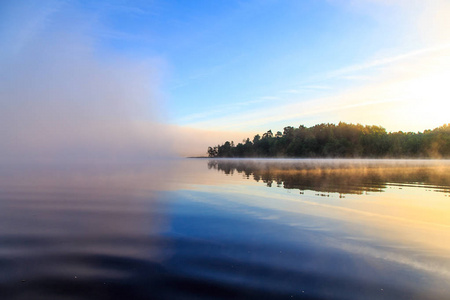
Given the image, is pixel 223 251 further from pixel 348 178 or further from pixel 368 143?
pixel 368 143

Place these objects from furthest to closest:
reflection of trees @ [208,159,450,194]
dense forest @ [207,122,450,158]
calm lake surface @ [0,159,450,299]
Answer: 1. dense forest @ [207,122,450,158]
2. reflection of trees @ [208,159,450,194]
3. calm lake surface @ [0,159,450,299]

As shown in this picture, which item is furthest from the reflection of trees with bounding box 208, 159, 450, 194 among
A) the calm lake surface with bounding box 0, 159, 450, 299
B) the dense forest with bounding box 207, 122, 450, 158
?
the dense forest with bounding box 207, 122, 450, 158

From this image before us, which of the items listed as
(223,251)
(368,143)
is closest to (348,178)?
(223,251)

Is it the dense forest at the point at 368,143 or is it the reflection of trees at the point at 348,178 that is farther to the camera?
the dense forest at the point at 368,143

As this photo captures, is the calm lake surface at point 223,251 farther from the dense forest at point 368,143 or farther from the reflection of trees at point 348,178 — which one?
the dense forest at point 368,143

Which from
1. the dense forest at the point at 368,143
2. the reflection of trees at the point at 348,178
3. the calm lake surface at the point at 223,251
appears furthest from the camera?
the dense forest at the point at 368,143

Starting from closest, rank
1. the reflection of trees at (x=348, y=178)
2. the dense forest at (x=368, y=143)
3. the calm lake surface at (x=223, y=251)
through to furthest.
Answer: the calm lake surface at (x=223, y=251) < the reflection of trees at (x=348, y=178) < the dense forest at (x=368, y=143)

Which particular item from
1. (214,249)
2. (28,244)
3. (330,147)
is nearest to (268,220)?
(214,249)

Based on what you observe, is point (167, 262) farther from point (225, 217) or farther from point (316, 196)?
point (316, 196)

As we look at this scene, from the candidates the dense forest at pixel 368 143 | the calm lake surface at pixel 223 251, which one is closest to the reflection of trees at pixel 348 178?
the calm lake surface at pixel 223 251

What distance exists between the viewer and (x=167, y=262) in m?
6.23

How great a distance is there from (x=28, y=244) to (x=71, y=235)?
3.62 ft

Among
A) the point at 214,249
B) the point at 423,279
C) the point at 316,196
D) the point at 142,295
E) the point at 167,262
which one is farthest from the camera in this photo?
the point at 316,196

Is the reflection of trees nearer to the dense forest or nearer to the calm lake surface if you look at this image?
the calm lake surface
